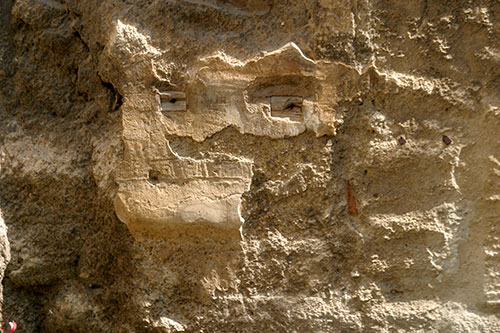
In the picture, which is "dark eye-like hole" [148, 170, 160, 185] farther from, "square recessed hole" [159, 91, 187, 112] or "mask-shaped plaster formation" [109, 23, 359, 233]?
"square recessed hole" [159, 91, 187, 112]

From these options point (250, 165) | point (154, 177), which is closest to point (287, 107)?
point (250, 165)

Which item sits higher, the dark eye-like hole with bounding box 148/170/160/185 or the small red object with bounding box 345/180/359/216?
the small red object with bounding box 345/180/359/216

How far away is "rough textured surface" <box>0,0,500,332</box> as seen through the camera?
1.24 metres

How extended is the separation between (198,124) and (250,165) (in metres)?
0.13

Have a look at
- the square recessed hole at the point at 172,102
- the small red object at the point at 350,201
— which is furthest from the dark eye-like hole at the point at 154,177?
the small red object at the point at 350,201

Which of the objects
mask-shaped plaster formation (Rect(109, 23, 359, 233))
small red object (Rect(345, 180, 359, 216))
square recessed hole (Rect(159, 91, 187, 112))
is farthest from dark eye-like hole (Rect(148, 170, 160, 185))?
small red object (Rect(345, 180, 359, 216))

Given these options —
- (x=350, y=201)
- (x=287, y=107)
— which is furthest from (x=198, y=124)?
(x=350, y=201)

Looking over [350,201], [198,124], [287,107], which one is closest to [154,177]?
[198,124]

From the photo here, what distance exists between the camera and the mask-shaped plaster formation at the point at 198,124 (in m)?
1.23

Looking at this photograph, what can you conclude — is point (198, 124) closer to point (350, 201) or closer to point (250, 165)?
point (250, 165)

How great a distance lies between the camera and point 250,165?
4.13 ft

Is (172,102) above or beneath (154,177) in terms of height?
above

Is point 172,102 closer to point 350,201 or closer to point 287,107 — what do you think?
point 287,107

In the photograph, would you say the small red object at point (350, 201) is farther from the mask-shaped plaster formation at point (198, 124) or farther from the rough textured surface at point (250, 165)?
the mask-shaped plaster formation at point (198, 124)
